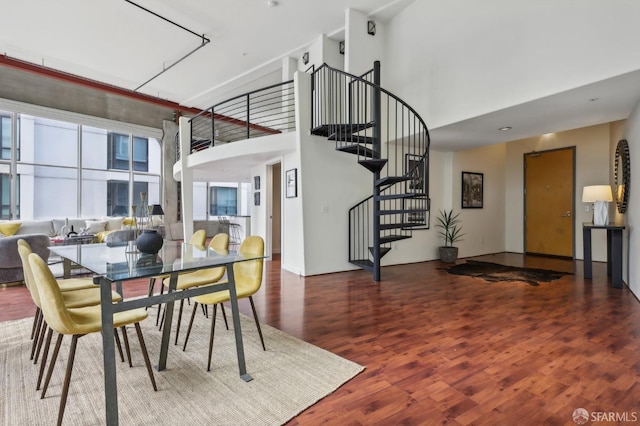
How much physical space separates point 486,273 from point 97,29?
8.15 m

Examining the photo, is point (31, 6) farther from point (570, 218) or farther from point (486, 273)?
point (570, 218)

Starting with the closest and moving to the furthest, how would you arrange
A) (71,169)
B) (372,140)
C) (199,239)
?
(199,239) → (372,140) → (71,169)

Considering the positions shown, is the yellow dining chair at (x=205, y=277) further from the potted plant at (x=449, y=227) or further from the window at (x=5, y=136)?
Answer: the window at (x=5, y=136)

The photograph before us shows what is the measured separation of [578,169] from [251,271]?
24.7 feet

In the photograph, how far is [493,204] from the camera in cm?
808

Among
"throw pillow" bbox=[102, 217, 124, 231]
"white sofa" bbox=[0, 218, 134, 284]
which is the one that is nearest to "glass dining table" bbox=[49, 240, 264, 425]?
"white sofa" bbox=[0, 218, 134, 284]

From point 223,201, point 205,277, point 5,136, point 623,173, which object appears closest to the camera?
point 205,277

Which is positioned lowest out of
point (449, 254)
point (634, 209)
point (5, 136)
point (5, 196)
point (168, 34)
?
point (449, 254)

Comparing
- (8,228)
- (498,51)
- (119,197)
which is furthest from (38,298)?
(119,197)

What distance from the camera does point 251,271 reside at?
9.11ft

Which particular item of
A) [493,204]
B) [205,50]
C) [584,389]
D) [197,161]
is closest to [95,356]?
[584,389]

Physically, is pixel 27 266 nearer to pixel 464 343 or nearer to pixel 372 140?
pixel 464 343

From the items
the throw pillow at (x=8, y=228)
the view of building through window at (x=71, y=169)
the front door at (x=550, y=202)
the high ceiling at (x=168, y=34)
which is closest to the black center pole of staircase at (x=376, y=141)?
the high ceiling at (x=168, y=34)

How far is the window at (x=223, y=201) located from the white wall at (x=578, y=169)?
31.8ft
